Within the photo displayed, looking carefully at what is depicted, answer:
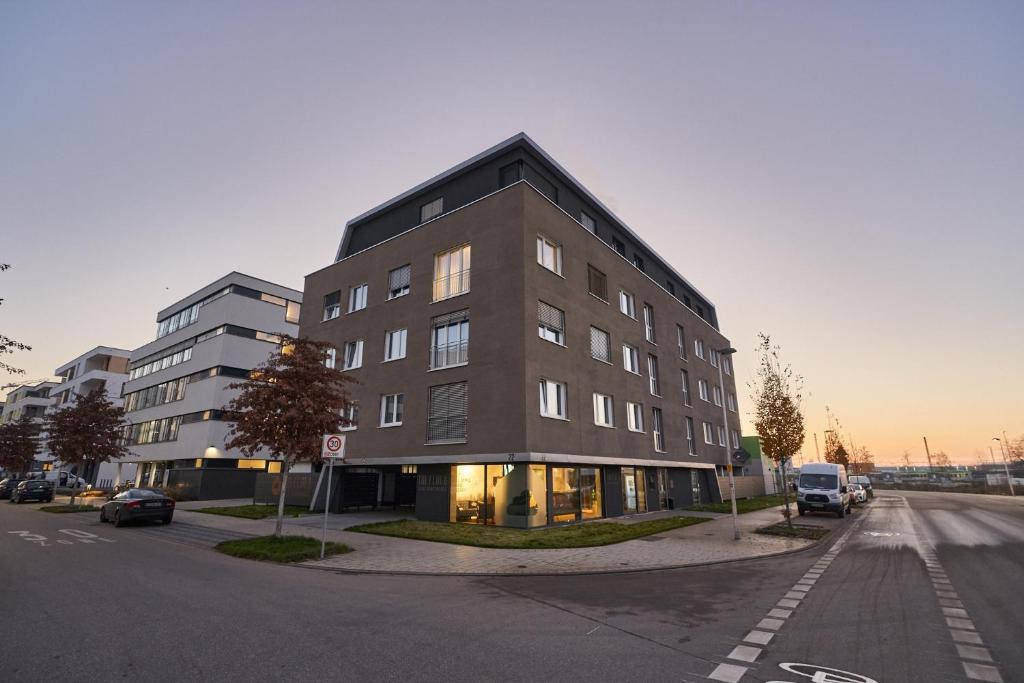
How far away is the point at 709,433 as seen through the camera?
37.0 m

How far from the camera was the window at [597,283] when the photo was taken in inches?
984

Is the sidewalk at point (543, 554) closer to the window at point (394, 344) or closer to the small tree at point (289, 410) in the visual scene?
the small tree at point (289, 410)

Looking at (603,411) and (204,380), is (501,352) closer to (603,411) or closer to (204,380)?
(603,411)

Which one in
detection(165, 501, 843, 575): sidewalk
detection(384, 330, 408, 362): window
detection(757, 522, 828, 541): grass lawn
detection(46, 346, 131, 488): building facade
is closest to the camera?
detection(165, 501, 843, 575): sidewalk

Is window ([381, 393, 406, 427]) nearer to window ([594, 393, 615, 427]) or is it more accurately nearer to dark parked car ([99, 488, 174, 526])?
window ([594, 393, 615, 427])

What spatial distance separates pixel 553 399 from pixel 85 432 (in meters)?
29.1

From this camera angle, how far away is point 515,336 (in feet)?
63.5

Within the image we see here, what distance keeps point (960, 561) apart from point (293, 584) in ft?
53.0

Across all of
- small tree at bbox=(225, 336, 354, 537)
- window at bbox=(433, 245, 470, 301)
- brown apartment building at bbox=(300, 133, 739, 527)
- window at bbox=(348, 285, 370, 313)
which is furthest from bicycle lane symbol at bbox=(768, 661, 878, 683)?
window at bbox=(348, 285, 370, 313)

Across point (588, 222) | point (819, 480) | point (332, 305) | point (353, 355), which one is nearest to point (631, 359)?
point (588, 222)

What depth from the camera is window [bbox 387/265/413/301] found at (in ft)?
80.7

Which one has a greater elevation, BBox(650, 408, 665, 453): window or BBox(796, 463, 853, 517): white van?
BBox(650, 408, 665, 453): window

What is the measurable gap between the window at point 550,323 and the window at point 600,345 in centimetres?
264

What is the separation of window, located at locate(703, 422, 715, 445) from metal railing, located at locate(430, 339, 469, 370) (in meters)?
23.2
